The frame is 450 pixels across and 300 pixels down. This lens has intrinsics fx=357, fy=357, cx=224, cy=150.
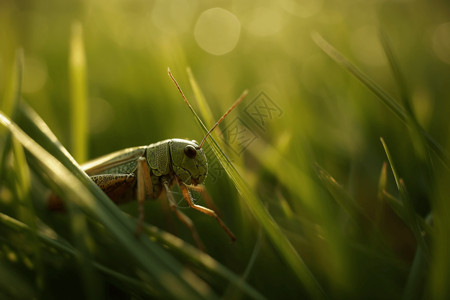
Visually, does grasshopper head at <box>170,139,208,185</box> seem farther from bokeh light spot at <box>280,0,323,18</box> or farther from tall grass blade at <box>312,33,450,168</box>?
bokeh light spot at <box>280,0,323,18</box>

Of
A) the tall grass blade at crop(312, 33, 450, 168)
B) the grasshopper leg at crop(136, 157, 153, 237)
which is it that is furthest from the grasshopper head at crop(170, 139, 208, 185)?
the tall grass blade at crop(312, 33, 450, 168)

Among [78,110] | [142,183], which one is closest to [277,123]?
[142,183]

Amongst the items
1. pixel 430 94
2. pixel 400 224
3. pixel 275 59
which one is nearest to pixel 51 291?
pixel 400 224

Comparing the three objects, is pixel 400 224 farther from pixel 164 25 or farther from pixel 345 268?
pixel 164 25

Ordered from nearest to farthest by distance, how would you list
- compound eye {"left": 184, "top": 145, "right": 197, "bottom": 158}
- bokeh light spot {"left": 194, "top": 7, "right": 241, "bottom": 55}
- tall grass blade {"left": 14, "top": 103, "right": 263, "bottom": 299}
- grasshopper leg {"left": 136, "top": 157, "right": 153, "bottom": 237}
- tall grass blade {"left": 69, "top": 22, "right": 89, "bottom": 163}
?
tall grass blade {"left": 14, "top": 103, "right": 263, "bottom": 299}
grasshopper leg {"left": 136, "top": 157, "right": 153, "bottom": 237}
tall grass blade {"left": 69, "top": 22, "right": 89, "bottom": 163}
compound eye {"left": 184, "top": 145, "right": 197, "bottom": 158}
bokeh light spot {"left": 194, "top": 7, "right": 241, "bottom": 55}

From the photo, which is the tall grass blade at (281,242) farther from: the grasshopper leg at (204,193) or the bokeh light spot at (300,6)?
the bokeh light spot at (300,6)

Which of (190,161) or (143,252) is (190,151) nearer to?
(190,161)

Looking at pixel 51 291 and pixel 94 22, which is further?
pixel 94 22
